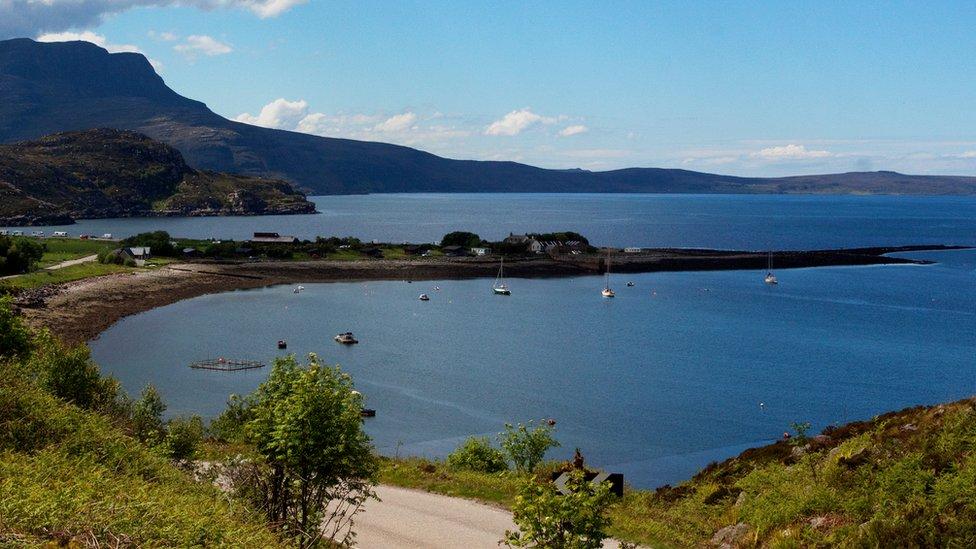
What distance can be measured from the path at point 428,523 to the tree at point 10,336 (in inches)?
641

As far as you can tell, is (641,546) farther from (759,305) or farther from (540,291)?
(540,291)

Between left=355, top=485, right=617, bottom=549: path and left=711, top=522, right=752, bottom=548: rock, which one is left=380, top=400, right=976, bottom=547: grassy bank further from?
left=355, top=485, right=617, bottom=549: path

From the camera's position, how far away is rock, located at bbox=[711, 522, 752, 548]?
19875 mm

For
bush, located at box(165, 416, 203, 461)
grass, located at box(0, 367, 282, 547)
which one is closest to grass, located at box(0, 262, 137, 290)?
bush, located at box(165, 416, 203, 461)

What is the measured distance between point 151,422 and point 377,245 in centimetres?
12400

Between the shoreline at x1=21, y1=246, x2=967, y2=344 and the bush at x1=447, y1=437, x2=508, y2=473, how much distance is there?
4909 cm

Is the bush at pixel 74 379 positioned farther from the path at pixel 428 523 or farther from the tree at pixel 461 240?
the tree at pixel 461 240

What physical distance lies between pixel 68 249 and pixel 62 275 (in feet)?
117

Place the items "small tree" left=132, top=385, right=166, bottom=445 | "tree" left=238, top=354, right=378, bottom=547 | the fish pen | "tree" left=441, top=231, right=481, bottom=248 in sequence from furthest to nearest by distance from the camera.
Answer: "tree" left=441, top=231, right=481, bottom=248 → the fish pen → "small tree" left=132, top=385, right=166, bottom=445 → "tree" left=238, top=354, right=378, bottom=547

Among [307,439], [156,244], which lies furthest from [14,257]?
[307,439]

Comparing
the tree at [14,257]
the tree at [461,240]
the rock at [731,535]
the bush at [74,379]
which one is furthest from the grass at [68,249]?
the rock at [731,535]

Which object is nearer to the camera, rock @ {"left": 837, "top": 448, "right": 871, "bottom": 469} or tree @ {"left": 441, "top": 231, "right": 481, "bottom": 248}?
rock @ {"left": 837, "top": 448, "right": 871, "bottom": 469}

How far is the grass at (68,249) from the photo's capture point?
11349 cm

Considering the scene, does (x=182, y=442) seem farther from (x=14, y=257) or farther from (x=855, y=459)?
(x=14, y=257)
